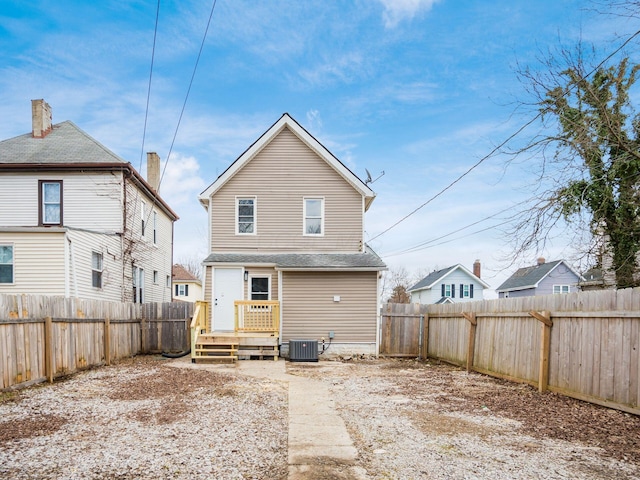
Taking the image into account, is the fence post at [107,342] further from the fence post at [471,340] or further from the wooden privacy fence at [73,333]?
the fence post at [471,340]

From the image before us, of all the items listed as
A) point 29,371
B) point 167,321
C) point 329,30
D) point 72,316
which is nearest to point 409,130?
point 329,30

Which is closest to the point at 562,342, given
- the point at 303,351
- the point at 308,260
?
the point at 303,351

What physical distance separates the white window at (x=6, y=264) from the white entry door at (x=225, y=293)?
6.14 meters

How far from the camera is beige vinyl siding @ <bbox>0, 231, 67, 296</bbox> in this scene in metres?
13.4

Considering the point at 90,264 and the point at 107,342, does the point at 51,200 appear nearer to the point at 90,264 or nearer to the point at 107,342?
the point at 90,264

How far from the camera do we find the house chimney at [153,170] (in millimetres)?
21406

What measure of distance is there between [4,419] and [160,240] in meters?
16.1

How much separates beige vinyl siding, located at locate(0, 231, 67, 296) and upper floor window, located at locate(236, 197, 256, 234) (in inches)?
207

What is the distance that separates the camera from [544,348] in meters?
8.05

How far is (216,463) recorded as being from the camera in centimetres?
428

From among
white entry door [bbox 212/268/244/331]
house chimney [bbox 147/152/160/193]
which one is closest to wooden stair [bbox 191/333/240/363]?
white entry door [bbox 212/268/244/331]

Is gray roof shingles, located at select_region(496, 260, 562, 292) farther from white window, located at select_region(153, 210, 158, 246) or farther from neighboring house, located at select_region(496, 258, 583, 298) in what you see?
white window, located at select_region(153, 210, 158, 246)

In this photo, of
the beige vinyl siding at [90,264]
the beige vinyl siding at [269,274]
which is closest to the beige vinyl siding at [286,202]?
the beige vinyl siding at [269,274]

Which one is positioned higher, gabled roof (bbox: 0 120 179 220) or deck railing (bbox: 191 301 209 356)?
gabled roof (bbox: 0 120 179 220)
